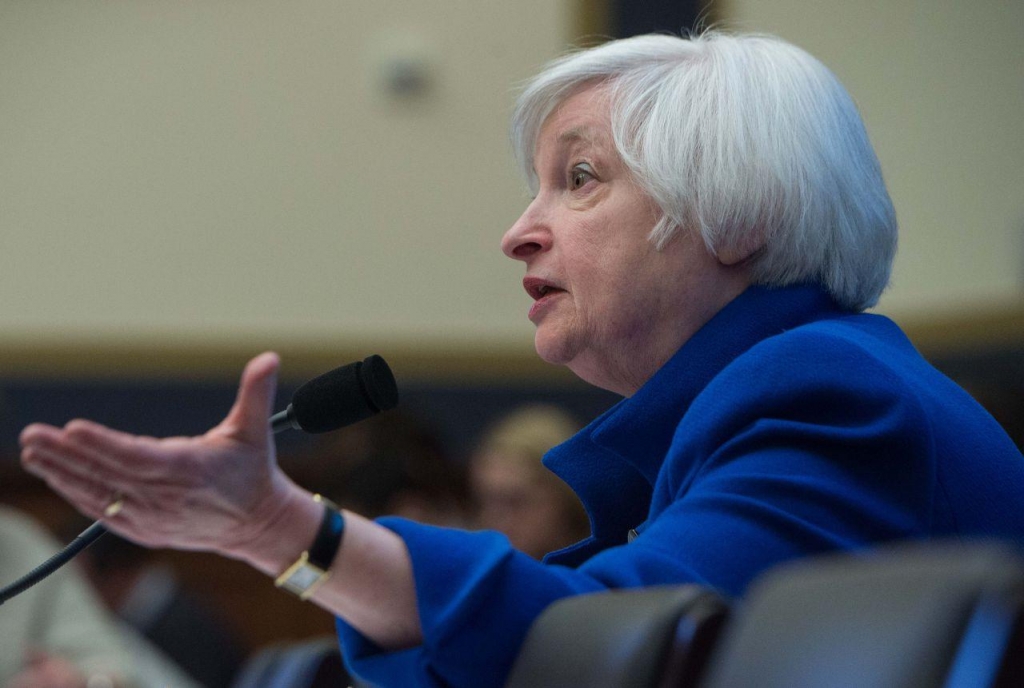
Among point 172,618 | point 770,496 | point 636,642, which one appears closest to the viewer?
point 636,642

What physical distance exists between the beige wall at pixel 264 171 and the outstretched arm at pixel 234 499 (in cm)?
458

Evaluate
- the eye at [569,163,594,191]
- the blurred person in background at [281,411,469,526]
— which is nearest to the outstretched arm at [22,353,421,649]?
the eye at [569,163,594,191]

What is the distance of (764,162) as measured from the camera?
4.84 ft

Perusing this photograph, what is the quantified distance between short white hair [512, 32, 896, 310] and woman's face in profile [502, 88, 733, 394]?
3cm

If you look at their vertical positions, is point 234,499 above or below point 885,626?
below

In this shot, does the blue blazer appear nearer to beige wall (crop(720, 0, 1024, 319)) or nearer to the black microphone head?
the black microphone head

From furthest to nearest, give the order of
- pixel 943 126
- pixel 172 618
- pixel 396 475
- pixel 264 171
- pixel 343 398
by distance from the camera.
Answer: pixel 264 171 < pixel 943 126 < pixel 396 475 < pixel 172 618 < pixel 343 398

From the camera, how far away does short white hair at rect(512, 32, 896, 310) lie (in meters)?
1.48

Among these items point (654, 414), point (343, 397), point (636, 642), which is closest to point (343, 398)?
point (343, 397)

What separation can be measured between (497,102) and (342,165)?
686 mm

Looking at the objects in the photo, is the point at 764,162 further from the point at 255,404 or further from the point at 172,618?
the point at 172,618

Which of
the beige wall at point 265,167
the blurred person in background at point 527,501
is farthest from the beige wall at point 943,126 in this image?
the blurred person in background at point 527,501

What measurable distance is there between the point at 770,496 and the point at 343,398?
0.38 m

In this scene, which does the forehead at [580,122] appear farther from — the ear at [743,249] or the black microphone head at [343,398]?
the black microphone head at [343,398]
